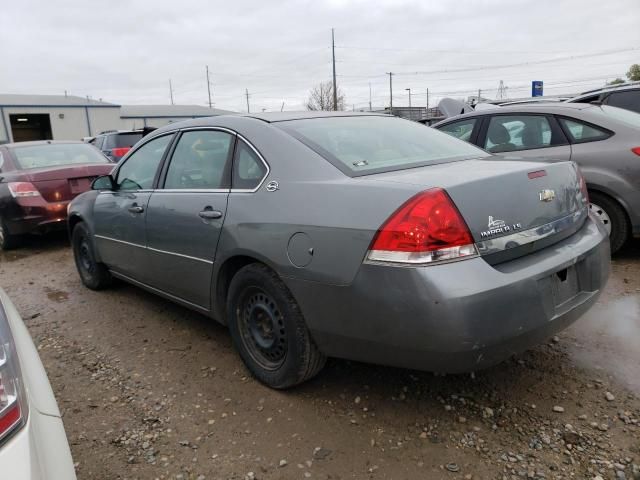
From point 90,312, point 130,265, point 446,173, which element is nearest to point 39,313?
point 90,312

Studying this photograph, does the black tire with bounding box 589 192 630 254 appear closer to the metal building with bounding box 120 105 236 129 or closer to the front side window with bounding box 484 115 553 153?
the front side window with bounding box 484 115 553 153

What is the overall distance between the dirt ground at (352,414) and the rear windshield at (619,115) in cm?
195

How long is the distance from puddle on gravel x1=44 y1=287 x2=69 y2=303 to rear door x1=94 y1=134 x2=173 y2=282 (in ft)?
2.36

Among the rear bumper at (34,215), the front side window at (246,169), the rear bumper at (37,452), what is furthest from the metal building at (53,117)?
the rear bumper at (37,452)

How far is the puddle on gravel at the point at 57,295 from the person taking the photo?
4.76m

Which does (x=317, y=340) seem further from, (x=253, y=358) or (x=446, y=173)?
(x=446, y=173)

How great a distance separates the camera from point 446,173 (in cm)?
244

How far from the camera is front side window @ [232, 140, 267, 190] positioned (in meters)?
2.80

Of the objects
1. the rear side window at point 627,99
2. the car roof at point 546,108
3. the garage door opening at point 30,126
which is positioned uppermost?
the garage door opening at point 30,126

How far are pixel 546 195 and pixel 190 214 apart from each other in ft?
6.72

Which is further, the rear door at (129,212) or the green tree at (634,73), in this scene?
the green tree at (634,73)

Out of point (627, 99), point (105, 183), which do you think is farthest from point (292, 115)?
point (627, 99)

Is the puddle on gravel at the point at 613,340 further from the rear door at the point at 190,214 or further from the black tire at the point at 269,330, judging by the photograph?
the rear door at the point at 190,214

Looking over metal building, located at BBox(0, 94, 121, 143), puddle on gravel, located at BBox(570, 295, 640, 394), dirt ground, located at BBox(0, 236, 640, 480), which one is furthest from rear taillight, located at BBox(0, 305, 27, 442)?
metal building, located at BBox(0, 94, 121, 143)
